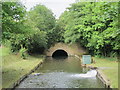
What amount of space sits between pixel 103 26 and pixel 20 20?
39.8 ft

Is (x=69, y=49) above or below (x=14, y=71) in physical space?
above

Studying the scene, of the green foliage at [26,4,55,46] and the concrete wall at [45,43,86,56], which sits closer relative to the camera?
the green foliage at [26,4,55,46]

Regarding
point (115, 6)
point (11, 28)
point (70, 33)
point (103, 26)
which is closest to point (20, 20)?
point (11, 28)

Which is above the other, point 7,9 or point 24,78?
point 7,9

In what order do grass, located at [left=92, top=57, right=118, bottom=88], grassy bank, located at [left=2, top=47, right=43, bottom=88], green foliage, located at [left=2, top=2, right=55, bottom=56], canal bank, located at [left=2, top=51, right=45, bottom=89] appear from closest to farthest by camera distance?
grass, located at [left=92, top=57, right=118, bottom=88] < canal bank, located at [left=2, top=51, right=45, bottom=89] < green foliage, located at [left=2, top=2, right=55, bottom=56] < grassy bank, located at [left=2, top=47, right=43, bottom=88]

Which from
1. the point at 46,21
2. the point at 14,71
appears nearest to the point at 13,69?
the point at 14,71

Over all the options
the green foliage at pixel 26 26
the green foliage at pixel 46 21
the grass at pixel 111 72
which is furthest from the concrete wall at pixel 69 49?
the grass at pixel 111 72

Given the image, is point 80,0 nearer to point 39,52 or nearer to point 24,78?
point 39,52

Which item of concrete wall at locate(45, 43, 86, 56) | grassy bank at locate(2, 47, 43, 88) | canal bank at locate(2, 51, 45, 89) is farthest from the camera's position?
concrete wall at locate(45, 43, 86, 56)

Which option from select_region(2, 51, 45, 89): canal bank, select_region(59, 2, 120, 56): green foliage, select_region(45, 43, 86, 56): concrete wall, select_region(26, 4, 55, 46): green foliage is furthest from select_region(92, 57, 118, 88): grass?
select_region(45, 43, 86, 56): concrete wall

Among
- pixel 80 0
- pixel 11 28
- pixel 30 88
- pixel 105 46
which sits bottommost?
pixel 30 88

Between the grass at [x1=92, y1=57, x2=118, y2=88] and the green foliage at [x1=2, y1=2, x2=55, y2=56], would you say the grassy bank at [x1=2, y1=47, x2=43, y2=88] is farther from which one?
the grass at [x1=92, y1=57, x2=118, y2=88]

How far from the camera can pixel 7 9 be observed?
11.2 m

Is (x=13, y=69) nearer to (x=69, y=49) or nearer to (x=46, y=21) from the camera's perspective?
(x=46, y=21)
